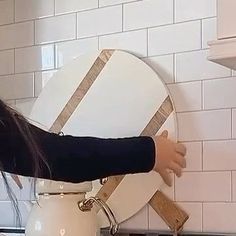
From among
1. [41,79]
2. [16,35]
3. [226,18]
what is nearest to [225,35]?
[226,18]

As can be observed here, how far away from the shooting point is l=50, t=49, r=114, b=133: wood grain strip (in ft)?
6.12

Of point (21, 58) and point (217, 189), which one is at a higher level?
point (21, 58)

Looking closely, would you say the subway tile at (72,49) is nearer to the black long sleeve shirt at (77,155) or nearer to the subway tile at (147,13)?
the subway tile at (147,13)

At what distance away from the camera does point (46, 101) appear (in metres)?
1.96

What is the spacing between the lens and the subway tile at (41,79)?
6.57 feet

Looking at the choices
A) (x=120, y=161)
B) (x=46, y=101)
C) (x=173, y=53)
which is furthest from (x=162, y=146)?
(x=46, y=101)

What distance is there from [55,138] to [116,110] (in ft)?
1.45

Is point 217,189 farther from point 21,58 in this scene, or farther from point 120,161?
point 21,58

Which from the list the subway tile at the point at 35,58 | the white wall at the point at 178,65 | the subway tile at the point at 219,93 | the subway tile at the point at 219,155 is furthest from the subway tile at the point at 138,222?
the subway tile at the point at 35,58

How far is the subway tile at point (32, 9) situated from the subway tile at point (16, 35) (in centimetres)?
3

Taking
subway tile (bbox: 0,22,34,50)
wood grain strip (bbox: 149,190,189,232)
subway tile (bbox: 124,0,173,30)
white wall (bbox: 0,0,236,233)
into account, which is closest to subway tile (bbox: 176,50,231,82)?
white wall (bbox: 0,0,236,233)

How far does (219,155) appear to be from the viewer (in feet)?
5.46

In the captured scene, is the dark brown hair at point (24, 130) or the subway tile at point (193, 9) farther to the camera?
the subway tile at point (193, 9)

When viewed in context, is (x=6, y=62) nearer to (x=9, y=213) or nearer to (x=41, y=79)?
(x=41, y=79)
